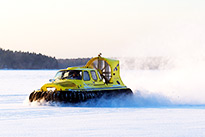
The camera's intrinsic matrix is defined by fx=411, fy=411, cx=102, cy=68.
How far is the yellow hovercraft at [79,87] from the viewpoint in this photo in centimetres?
1427

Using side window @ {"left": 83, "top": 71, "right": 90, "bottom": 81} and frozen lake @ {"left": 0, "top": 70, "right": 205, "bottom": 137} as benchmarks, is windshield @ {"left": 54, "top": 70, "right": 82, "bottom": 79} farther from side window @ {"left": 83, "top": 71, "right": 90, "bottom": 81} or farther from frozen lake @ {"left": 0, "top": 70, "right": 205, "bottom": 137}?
frozen lake @ {"left": 0, "top": 70, "right": 205, "bottom": 137}

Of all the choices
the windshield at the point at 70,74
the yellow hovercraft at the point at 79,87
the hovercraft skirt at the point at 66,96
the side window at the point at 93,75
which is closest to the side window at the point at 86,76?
the yellow hovercraft at the point at 79,87

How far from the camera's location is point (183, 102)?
16.2 meters

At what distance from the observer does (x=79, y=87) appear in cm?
1466

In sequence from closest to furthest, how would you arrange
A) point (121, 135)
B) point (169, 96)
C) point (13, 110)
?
1. point (121, 135)
2. point (13, 110)
3. point (169, 96)

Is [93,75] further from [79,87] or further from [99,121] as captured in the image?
[99,121]

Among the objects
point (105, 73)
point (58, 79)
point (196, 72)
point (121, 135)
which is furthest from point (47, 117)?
point (196, 72)

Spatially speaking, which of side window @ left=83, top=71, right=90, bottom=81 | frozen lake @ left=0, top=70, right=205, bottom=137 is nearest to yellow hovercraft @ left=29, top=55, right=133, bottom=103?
side window @ left=83, top=71, right=90, bottom=81

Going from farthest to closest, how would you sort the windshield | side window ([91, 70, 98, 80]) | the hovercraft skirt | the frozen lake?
1. side window ([91, 70, 98, 80])
2. the windshield
3. the hovercraft skirt
4. the frozen lake

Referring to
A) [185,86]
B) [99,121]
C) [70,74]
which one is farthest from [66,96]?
[185,86]

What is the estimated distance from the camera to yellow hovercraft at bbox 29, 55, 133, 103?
14.3m

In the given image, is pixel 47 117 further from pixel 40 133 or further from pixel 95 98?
pixel 95 98

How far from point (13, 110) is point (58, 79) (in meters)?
2.90

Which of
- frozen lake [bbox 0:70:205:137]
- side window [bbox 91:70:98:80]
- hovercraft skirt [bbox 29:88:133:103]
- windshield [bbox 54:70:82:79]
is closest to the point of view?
frozen lake [bbox 0:70:205:137]
